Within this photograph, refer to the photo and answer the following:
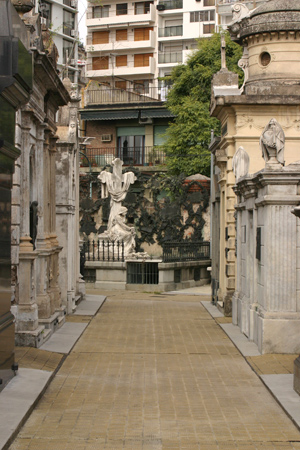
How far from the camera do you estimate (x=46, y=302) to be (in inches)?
547

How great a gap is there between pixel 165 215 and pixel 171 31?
2925 centimetres

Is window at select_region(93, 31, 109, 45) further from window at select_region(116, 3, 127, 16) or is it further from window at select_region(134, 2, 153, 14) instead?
window at select_region(134, 2, 153, 14)

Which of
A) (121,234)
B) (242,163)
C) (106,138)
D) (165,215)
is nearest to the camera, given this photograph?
(242,163)

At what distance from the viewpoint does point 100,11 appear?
58.5 meters

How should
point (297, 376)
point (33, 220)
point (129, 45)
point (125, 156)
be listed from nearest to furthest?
point (297, 376) < point (33, 220) < point (125, 156) < point (129, 45)

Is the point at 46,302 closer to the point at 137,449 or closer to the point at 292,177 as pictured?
the point at 292,177

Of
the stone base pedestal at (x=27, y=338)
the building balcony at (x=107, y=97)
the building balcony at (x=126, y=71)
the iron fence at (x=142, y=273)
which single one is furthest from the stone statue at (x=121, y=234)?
the building balcony at (x=126, y=71)

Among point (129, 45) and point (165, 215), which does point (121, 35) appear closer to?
point (129, 45)

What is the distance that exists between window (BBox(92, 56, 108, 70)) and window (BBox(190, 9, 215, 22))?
7.16m

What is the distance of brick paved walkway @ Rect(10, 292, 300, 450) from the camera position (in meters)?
7.61

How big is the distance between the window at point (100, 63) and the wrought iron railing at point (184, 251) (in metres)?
33.1

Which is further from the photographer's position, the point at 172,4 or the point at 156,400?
the point at 172,4

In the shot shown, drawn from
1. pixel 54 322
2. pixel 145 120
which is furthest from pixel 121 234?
pixel 145 120

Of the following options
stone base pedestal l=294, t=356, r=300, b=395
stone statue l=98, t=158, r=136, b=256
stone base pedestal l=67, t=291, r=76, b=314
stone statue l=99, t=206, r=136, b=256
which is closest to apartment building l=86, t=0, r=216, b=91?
stone statue l=98, t=158, r=136, b=256
